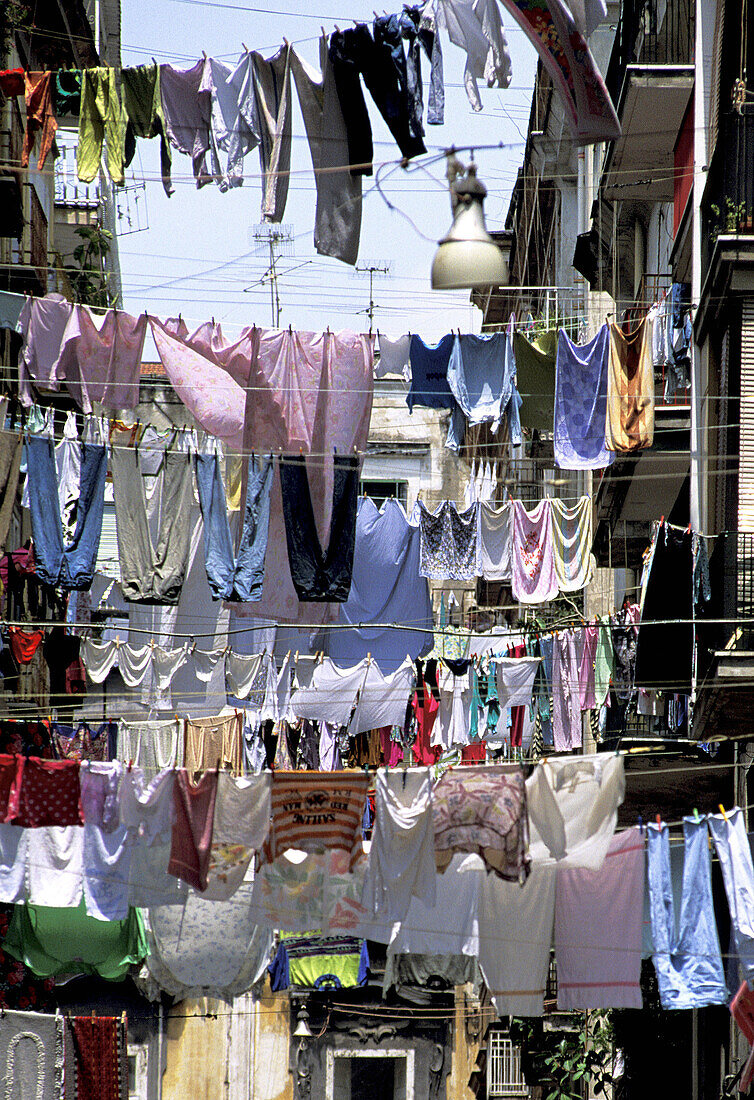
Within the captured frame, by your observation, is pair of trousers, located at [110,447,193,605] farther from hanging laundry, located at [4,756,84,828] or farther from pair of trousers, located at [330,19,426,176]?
pair of trousers, located at [330,19,426,176]

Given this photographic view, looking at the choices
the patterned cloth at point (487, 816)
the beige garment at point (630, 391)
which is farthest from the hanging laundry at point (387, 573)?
the patterned cloth at point (487, 816)

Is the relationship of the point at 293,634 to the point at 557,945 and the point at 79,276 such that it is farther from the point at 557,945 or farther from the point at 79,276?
the point at 557,945

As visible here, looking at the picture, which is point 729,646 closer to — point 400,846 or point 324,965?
point 400,846

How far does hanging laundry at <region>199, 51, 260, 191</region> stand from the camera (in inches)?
526

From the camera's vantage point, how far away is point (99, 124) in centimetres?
1377

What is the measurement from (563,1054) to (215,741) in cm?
667

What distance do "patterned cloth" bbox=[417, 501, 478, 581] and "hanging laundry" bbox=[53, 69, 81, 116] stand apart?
271 inches

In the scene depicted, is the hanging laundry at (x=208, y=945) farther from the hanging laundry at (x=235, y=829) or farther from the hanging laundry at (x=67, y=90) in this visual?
the hanging laundry at (x=67, y=90)

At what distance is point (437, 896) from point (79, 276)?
506 inches

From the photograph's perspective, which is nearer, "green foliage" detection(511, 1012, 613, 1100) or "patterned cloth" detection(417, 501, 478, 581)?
"green foliage" detection(511, 1012, 613, 1100)

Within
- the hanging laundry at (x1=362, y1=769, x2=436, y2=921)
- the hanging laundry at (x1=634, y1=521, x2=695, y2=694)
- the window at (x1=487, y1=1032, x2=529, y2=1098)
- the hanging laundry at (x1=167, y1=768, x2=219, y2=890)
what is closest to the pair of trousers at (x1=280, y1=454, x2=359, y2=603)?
the hanging laundry at (x1=167, y1=768, x2=219, y2=890)

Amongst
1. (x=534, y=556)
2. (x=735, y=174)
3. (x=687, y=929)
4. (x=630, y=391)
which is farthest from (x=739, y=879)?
(x=534, y=556)

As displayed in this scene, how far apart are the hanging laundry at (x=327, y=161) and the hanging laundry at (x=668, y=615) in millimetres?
4022

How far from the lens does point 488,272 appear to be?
9297 millimetres
